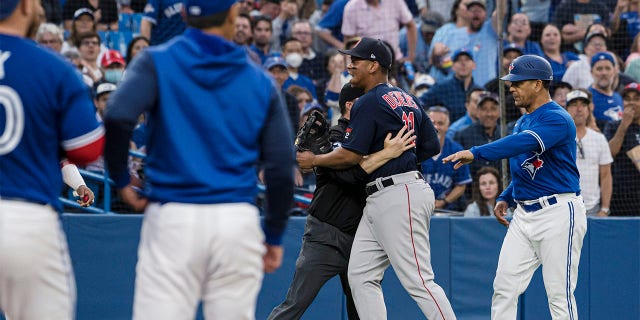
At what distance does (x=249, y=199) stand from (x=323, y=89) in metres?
7.87

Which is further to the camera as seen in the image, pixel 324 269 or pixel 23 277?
pixel 324 269

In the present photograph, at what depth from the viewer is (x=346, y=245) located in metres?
6.89

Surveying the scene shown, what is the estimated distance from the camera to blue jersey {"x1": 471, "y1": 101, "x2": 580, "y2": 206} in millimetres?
6547

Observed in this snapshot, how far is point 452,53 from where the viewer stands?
12.1m

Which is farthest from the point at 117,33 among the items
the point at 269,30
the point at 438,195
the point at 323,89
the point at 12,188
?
the point at 12,188

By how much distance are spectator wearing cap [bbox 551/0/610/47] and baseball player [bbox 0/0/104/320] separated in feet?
32.8

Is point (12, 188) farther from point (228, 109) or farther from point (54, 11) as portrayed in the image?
point (54, 11)

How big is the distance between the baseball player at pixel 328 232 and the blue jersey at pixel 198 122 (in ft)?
9.82

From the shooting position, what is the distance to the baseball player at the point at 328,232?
6766mm

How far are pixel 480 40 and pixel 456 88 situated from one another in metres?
1.07

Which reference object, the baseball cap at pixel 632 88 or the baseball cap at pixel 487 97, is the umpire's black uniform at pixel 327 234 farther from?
the baseball cap at pixel 632 88

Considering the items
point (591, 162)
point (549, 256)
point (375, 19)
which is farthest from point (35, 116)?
point (375, 19)

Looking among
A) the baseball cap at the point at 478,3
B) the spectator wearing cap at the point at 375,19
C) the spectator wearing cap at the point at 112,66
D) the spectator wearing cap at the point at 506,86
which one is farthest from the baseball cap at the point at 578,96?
the spectator wearing cap at the point at 112,66

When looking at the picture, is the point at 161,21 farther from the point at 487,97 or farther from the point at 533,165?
the point at 533,165
